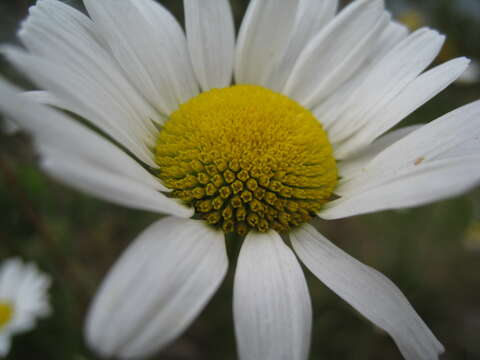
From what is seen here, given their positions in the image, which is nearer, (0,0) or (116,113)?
(116,113)

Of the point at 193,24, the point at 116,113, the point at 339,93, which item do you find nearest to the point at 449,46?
the point at 339,93

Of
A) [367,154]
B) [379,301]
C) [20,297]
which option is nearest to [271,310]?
[379,301]

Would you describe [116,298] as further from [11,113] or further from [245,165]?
[245,165]

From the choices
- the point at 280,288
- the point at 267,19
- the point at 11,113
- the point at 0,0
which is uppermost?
the point at 0,0

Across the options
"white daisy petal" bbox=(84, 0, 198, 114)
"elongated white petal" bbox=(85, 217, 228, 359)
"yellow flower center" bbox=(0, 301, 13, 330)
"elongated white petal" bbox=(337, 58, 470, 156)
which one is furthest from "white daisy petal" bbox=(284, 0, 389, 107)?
"yellow flower center" bbox=(0, 301, 13, 330)

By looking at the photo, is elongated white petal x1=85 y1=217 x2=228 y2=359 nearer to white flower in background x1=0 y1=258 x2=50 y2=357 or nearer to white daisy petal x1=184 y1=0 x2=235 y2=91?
white daisy petal x1=184 y1=0 x2=235 y2=91

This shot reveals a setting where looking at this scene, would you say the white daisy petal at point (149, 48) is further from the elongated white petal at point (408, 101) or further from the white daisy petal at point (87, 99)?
the elongated white petal at point (408, 101)
